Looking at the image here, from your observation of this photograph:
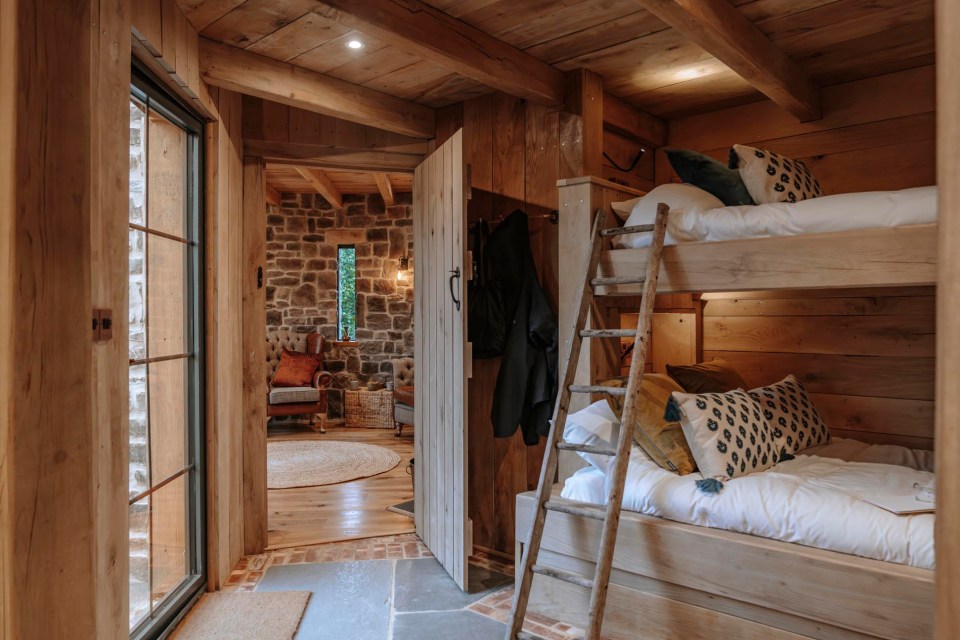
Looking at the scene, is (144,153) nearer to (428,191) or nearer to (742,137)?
(428,191)

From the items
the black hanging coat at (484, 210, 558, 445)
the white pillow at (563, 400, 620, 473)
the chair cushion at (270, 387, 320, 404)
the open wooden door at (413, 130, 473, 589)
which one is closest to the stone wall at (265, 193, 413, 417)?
the chair cushion at (270, 387, 320, 404)

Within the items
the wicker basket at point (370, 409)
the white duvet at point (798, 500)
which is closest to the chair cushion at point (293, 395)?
the wicker basket at point (370, 409)

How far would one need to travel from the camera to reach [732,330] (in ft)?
12.0

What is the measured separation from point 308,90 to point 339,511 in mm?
2556

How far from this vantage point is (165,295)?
101 inches

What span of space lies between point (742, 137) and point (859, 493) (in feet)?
7.43

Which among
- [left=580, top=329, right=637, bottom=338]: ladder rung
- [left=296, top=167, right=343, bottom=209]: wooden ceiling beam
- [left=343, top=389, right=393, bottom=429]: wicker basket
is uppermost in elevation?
[left=296, top=167, right=343, bottom=209]: wooden ceiling beam

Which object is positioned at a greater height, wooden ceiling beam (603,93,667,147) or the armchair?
wooden ceiling beam (603,93,667,147)

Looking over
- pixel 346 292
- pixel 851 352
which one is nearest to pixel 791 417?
pixel 851 352

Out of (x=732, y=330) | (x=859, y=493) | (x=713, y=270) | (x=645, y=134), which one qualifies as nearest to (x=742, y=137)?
(x=645, y=134)

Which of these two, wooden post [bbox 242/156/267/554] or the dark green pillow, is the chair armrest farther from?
the dark green pillow

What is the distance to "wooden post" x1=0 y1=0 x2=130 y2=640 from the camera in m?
1.16

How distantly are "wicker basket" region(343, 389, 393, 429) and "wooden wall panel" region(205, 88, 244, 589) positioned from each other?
13.1 feet

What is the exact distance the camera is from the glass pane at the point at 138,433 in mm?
2232
